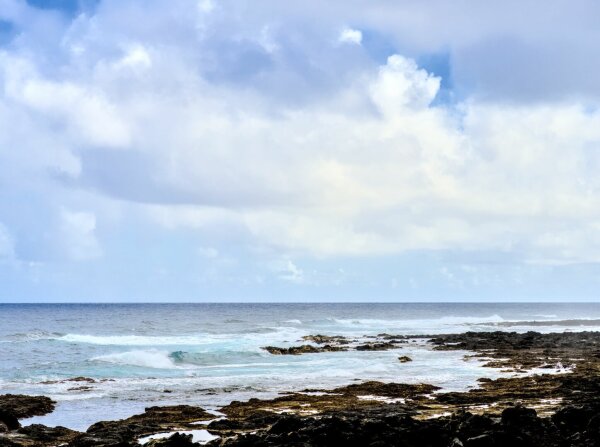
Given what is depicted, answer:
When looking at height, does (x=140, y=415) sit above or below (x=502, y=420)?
below

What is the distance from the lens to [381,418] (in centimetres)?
1512

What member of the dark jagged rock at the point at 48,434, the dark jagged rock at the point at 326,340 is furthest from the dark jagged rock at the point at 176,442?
the dark jagged rock at the point at 326,340

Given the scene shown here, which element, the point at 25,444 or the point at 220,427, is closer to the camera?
the point at 25,444

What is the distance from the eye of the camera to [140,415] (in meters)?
21.0

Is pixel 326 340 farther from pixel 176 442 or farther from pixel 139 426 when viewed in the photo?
pixel 176 442

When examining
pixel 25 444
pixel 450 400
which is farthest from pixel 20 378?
pixel 450 400

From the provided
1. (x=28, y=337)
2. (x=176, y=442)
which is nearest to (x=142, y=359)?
(x=28, y=337)

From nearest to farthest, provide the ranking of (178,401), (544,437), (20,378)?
(544,437)
(178,401)
(20,378)

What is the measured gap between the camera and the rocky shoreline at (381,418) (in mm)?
14023

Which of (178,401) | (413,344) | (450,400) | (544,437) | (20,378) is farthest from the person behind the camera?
(413,344)

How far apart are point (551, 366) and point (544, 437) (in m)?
23.2

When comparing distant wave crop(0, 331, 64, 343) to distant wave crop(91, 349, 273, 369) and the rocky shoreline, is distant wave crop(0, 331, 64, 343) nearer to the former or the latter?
distant wave crop(91, 349, 273, 369)

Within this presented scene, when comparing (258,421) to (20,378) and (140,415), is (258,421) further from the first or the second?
(20,378)

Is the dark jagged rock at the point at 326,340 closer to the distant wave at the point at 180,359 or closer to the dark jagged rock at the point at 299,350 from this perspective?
the dark jagged rock at the point at 299,350
